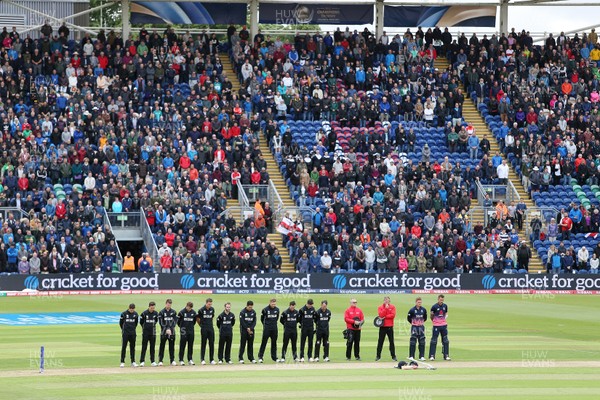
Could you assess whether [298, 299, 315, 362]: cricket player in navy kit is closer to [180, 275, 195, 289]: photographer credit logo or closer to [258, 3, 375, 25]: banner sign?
[180, 275, 195, 289]: photographer credit logo

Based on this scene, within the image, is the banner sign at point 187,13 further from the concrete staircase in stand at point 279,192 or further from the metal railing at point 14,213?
the metal railing at point 14,213

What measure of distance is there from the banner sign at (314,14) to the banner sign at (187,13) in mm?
1400

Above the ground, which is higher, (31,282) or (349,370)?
(31,282)

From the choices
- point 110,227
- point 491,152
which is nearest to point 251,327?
point 110,227

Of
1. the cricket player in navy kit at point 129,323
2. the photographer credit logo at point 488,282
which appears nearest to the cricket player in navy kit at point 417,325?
the cricket player in navy kit at point 129,323

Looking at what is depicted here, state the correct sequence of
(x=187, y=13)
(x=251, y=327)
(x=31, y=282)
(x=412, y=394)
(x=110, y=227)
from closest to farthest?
(x=412, y=394), (x=251, y=327), (x=31, y=282), (x=110, y=227), (x=187, y=13)

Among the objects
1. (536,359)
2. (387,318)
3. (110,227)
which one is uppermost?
(110,227)

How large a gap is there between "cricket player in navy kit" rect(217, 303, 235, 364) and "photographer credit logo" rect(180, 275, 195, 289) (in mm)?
19408

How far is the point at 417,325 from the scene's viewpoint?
31.3 meters

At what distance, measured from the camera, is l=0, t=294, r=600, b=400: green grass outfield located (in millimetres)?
26312

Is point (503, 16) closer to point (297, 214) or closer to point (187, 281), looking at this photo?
point (297, 214)

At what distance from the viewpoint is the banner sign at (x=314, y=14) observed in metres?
67.7

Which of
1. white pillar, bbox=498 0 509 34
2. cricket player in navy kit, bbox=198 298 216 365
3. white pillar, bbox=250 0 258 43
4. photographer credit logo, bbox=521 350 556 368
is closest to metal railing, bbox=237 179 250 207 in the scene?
white pillar, bbox=250 0 258 43

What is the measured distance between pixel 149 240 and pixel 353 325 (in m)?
22.9
